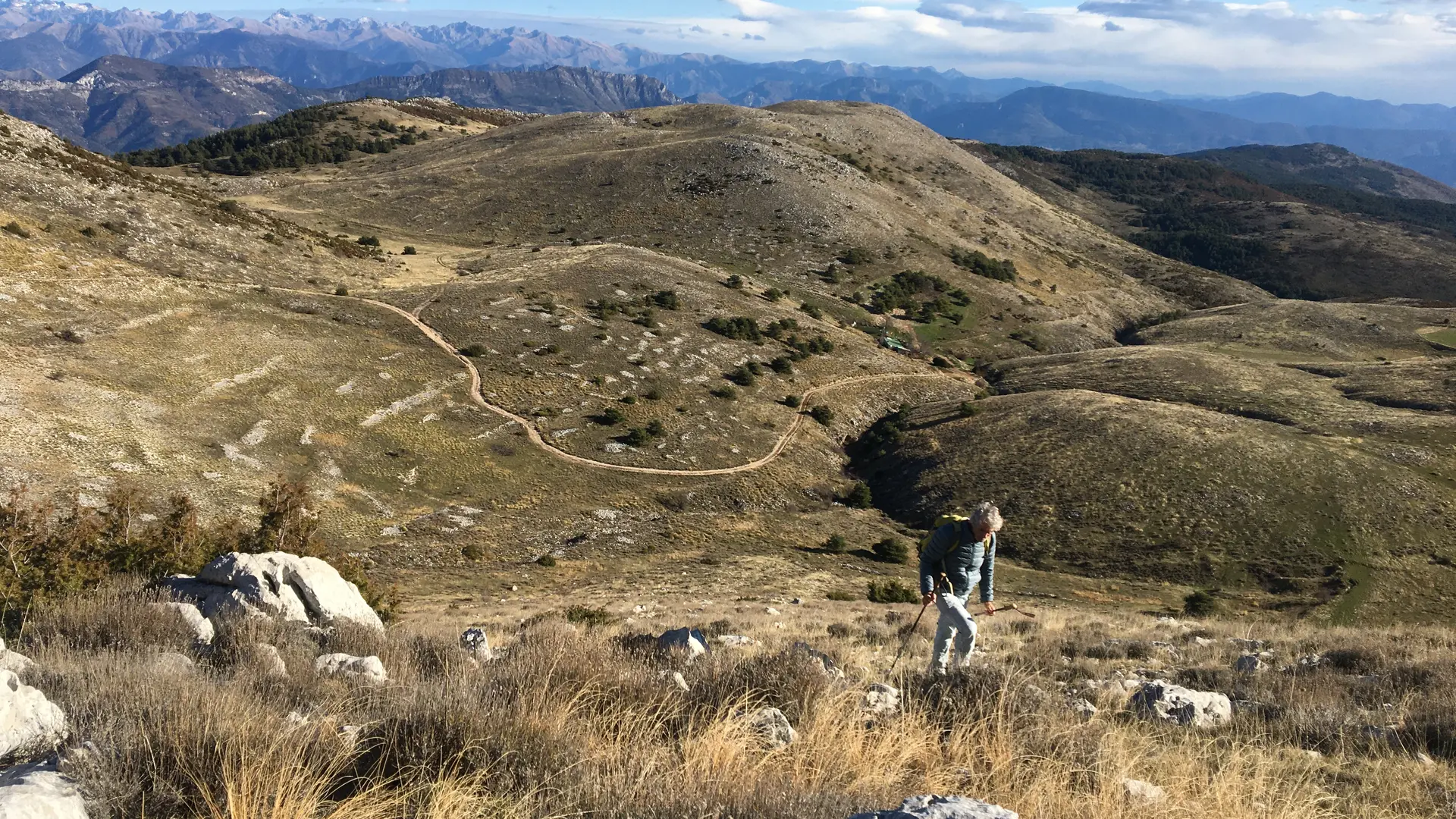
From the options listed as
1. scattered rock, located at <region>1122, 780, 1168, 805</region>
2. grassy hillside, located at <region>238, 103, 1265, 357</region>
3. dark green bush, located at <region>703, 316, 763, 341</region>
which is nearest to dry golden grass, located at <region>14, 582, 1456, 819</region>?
scattered rock, located at <region>1122, 780, 1168, 805</region>

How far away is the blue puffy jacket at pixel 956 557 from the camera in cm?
1140

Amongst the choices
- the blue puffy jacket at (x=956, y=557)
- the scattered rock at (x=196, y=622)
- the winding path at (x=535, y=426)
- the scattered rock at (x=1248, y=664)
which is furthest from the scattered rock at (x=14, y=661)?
the winding path at (x=535, y=426)

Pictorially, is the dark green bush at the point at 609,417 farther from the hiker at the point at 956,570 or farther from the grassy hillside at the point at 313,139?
the grassy hillside at the point at 313,139

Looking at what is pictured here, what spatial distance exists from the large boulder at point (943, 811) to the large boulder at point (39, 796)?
16.1ft

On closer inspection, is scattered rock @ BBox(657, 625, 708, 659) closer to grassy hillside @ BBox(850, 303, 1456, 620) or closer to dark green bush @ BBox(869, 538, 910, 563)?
dark green bush @ BBox(869, 538, 910, 563)

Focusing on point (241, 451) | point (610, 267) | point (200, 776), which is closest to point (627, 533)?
point (241, 451)

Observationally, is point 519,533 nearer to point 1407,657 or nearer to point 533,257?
point 1407,657

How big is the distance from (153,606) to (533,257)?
2928 inches

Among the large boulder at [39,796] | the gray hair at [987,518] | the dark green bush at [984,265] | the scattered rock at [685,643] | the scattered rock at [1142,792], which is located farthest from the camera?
the dark green bush at [984,265]

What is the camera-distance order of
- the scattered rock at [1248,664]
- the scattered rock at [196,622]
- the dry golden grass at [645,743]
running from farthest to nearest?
the scattered rock at [1248,664], the scattered rock at [196,622], the dry golden grass at [645,743]

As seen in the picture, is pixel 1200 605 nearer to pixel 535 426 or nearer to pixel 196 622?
pixel 196 622

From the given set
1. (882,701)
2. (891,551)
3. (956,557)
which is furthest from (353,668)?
(891,551)

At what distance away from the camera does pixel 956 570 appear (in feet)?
38.1

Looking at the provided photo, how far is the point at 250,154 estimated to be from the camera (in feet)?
476
